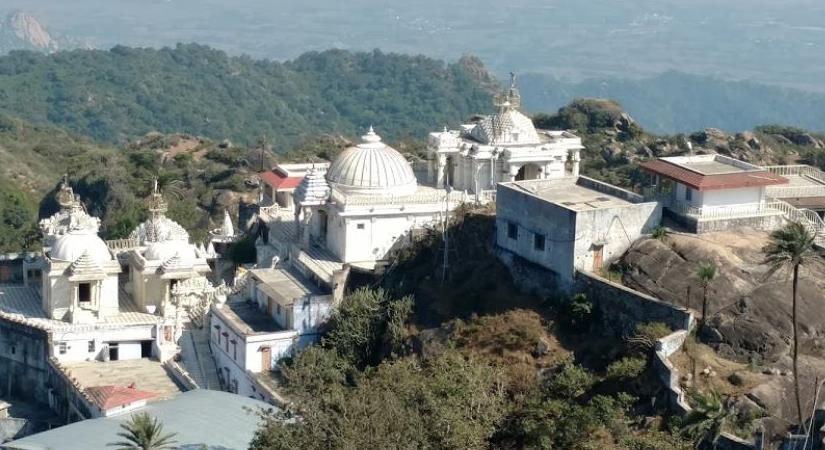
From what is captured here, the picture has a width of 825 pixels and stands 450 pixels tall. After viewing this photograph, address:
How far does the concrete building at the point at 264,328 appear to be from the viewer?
4016 cm

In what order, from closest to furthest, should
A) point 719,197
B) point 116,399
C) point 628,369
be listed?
point 628,369, point 116,399, point 719,197

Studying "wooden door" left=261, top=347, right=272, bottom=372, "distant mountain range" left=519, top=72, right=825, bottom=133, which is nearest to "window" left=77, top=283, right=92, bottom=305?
"wooden door" left=261, top=347, right=272, bottom=372

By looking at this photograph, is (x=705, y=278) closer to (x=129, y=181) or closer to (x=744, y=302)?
(x=744, y=302)

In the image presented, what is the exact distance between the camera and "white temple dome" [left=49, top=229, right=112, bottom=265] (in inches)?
1709

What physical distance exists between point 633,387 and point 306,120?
123 meters

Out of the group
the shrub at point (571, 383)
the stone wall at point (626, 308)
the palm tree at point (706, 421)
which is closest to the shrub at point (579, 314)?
the stone wall at point (626, 308)

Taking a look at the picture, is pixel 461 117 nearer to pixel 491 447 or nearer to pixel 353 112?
pixel 353 112

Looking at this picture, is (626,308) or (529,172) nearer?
(626,308)

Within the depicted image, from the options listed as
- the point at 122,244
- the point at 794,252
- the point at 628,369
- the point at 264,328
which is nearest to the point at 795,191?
the point at 794,252

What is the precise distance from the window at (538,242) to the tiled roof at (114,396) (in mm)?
10662

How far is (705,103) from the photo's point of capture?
189750 mm

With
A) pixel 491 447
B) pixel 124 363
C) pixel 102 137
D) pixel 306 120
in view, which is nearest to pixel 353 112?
pixel 306 120

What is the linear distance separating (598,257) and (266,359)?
9.81 m

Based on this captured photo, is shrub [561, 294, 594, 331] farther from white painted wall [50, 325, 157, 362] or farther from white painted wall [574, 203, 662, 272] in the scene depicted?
white painted wall [50, 325, 157, 362]
